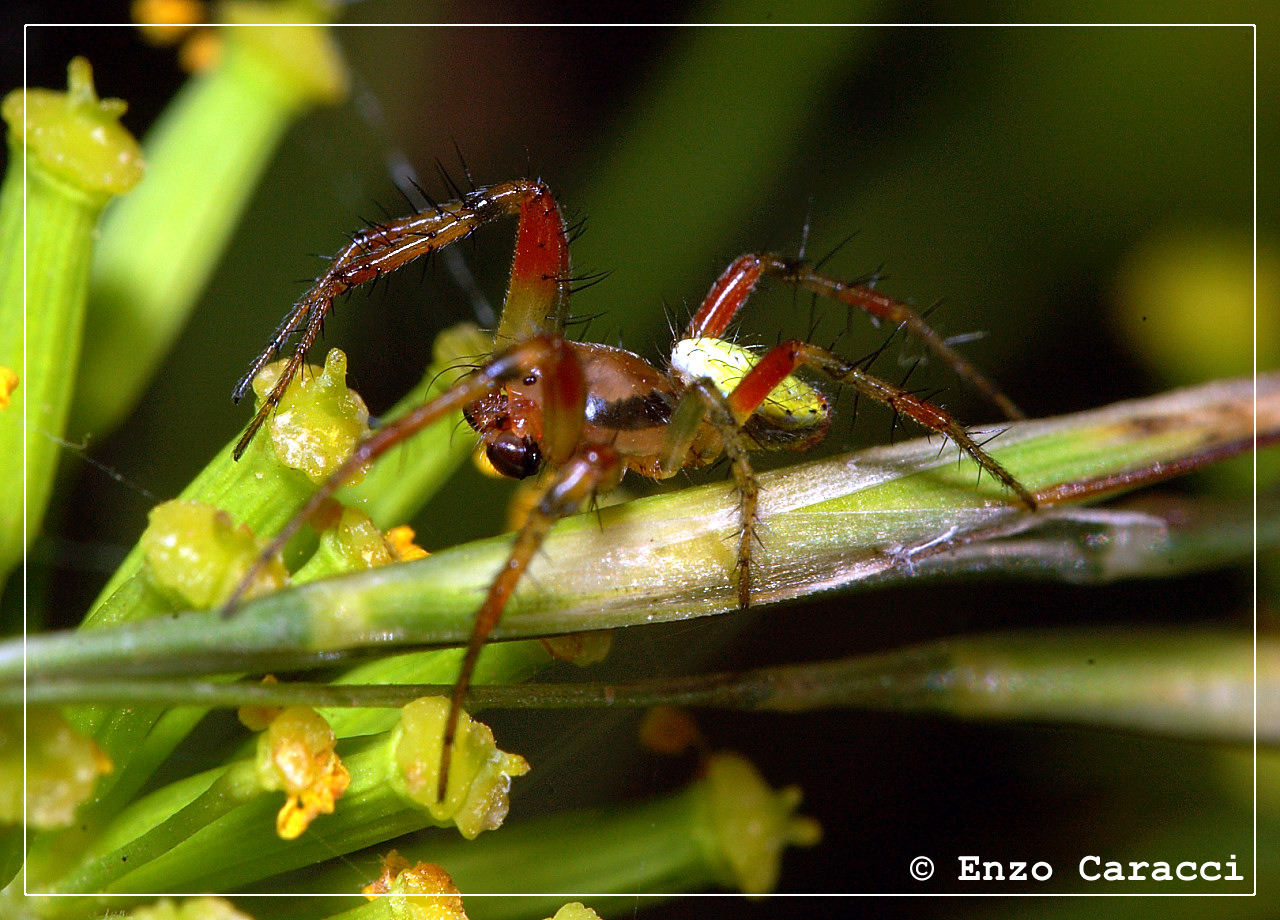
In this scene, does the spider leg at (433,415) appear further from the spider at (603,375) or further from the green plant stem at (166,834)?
the green plant stem at (166,834)

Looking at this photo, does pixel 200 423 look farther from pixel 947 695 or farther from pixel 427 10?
pixel 947 695

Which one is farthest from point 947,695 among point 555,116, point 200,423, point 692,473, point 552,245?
point 555,116

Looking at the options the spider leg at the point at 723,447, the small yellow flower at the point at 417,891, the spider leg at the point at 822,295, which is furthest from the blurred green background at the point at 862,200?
the small yellow flower at the point at 417,891

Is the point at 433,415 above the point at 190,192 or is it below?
below

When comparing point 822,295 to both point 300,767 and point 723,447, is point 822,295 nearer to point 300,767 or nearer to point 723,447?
point 723,447

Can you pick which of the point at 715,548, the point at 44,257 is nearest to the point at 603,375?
the point at 715,548

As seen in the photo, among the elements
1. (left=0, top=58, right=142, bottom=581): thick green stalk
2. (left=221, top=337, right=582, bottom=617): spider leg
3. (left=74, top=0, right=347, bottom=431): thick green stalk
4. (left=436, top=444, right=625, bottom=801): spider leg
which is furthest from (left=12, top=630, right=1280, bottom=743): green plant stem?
(left=74, top=0, right=347, bottom=431): thick green stalk

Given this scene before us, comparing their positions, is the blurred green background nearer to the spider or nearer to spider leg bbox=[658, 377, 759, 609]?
the spider
